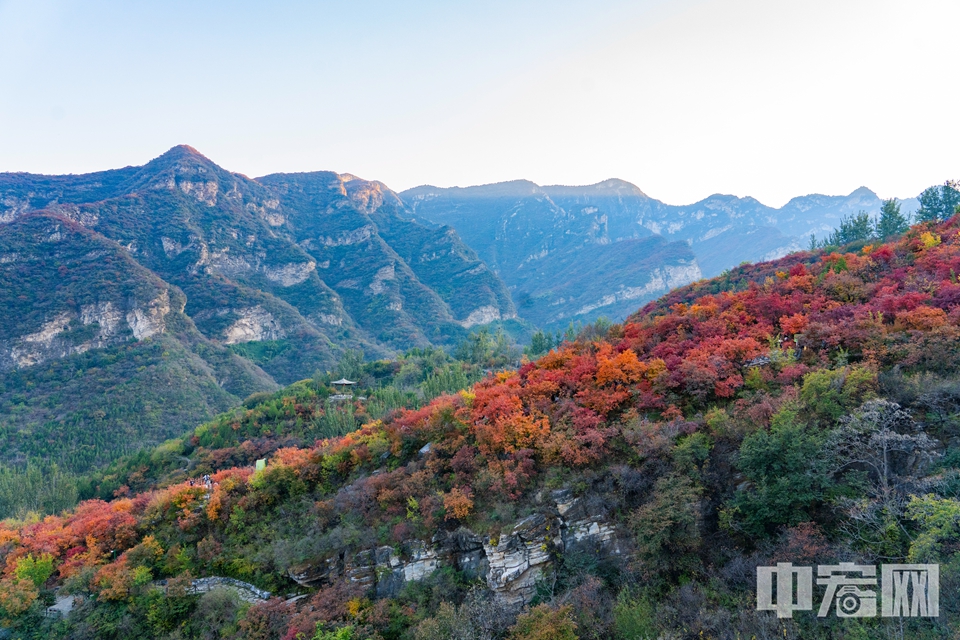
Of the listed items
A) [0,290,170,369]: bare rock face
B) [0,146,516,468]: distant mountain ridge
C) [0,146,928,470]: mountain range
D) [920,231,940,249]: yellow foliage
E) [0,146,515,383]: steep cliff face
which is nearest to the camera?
[920,231,940,249]: yellow foliage

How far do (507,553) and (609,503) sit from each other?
12.8ft

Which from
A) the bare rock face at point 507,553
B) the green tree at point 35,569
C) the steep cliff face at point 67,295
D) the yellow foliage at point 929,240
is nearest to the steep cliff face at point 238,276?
the steep cliff face at point 67,295

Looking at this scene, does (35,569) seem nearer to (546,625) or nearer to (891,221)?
(546,625)

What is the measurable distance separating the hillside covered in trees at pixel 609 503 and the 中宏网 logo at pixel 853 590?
203 mm

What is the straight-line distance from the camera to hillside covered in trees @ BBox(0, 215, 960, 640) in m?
11.1

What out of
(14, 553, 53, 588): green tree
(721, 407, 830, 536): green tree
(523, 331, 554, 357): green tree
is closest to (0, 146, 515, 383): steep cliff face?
(523, 331, 554, 357): green tree

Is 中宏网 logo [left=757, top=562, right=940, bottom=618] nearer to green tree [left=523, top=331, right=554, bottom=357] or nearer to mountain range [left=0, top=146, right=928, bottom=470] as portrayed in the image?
green tree [left=523, top=331, right=554, bottom=357]

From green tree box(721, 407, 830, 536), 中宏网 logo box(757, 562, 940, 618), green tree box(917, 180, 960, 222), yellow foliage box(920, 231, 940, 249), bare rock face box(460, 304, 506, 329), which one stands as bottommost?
bare rock face box(460, 304, 506, 329)

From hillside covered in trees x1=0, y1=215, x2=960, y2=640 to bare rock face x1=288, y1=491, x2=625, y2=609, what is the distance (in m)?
0.07

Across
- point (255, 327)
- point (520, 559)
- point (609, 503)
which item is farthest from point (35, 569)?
point (255, 327)

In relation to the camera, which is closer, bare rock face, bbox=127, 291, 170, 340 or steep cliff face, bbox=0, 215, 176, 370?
steep cliff face, bbox=0, 215, 176, 370

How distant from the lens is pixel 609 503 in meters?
14.6

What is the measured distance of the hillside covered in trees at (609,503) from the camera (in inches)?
436

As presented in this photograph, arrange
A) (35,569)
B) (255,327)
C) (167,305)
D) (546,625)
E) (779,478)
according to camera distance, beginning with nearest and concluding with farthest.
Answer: (546,625), (779,478), (35,569), (167,305), (255,327)
